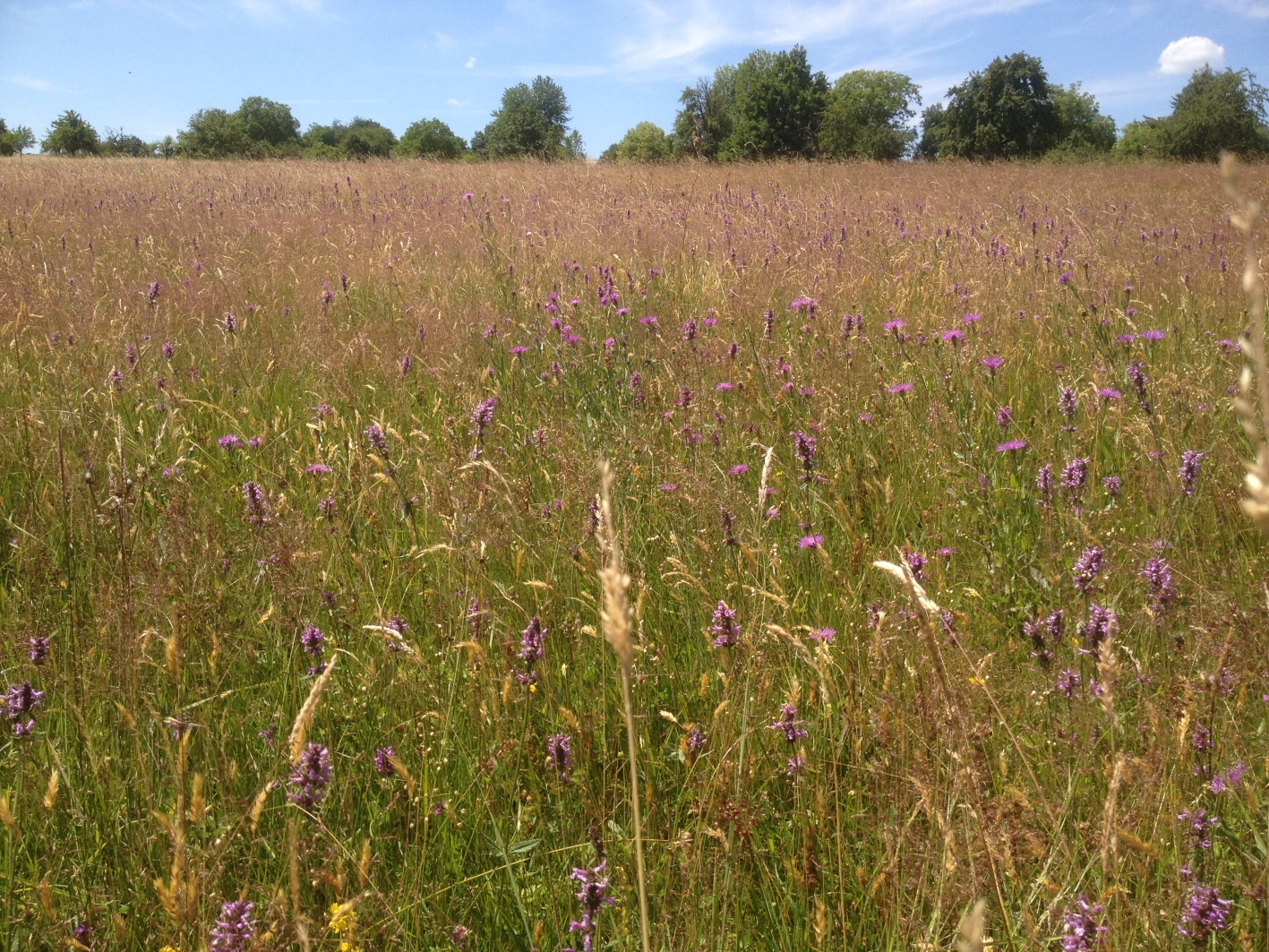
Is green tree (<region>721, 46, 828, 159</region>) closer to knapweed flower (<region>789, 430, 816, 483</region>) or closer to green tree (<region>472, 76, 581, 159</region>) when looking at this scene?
green tree (<region>472, 76, 581, 159</region>)

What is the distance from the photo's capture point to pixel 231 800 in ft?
4.29

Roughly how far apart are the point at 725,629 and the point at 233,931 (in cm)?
89

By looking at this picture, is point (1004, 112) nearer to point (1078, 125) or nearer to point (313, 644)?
point (1078, 125)

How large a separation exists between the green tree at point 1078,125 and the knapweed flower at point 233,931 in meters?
36.1

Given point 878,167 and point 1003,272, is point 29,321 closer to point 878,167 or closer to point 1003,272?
point 1003,272

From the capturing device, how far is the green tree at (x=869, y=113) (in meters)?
35.6

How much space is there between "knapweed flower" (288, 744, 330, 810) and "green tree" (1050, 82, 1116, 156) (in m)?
35.8

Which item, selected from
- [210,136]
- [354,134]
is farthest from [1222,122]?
[354,134]

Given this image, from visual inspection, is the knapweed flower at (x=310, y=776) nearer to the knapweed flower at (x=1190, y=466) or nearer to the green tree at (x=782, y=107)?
the knapweed flower at (x=1190, y=466)

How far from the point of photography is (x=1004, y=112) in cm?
4347

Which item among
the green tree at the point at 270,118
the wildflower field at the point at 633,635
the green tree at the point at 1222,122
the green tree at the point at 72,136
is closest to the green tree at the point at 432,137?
the green tree at the point at 270,118

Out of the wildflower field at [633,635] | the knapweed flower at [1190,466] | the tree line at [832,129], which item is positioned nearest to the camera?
the wildflower field at [633,635]

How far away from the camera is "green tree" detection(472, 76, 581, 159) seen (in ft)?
177

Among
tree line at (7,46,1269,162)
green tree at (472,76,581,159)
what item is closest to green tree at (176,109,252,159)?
tree line at (7,46,1269,162)
